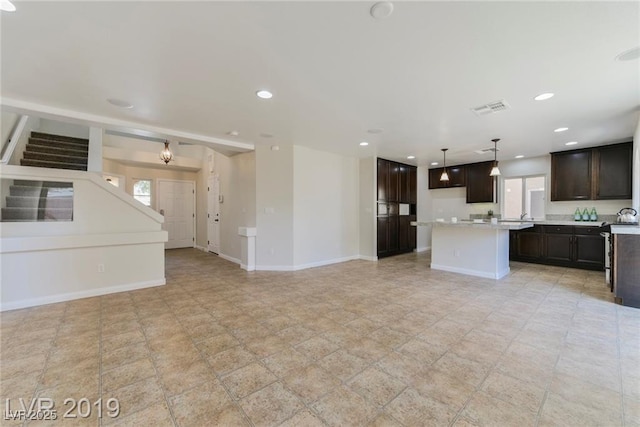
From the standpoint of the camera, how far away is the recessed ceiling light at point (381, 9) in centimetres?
166

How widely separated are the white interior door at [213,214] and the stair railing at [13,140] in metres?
3.52

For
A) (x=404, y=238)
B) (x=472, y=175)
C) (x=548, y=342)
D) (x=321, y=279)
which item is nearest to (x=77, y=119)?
(x=321, y=279)

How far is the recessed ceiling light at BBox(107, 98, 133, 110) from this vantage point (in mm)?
3055

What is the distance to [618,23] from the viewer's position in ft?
6.02

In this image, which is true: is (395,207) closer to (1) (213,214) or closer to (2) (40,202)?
(1) (213,214)

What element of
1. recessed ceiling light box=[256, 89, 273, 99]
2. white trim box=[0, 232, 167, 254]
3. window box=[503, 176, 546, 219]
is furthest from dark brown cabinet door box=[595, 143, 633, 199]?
white trim box=[0, 232, 167, 254]

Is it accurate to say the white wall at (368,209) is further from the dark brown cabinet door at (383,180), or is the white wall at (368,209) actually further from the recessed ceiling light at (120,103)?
the recessed ceiling light at (120,103)

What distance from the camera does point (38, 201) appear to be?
11.8 ft

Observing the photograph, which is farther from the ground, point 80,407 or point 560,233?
point 560,233

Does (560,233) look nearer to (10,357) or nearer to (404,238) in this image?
(404,238)

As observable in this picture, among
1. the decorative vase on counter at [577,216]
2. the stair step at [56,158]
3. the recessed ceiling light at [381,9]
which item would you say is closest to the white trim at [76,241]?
the stair step at [56,158]

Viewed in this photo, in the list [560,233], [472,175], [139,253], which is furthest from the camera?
[472,175]

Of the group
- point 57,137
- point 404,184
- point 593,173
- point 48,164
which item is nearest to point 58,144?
point 57,137

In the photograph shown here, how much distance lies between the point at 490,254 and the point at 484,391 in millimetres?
3596
